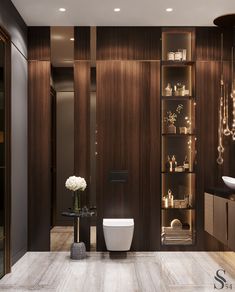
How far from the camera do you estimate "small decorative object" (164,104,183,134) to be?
215 inches

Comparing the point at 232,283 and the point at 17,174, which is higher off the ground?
the point at 17,174

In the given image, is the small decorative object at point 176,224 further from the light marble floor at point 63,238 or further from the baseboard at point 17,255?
the baseboard at point 17,255

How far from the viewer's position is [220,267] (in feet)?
15.0

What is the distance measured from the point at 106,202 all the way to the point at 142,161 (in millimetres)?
693

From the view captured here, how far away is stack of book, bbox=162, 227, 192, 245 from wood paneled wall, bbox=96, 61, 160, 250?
0.48 ft

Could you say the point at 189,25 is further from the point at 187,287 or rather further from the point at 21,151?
the point at 187,287

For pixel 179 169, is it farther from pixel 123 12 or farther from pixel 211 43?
pixel 123 12

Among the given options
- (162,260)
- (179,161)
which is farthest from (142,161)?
(162,260)

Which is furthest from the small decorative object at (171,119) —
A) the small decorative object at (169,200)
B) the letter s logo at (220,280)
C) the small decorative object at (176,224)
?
the letter s logo at (220,280)

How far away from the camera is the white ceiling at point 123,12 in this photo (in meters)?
4.58

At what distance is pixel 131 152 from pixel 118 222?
902 millimetres

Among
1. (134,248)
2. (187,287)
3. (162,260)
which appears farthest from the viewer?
(134,248)

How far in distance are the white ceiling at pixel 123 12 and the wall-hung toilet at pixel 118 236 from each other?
246 cm

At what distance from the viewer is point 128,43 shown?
543 centimetres
